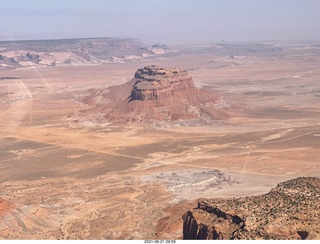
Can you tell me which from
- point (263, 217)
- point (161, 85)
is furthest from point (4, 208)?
point (161, 85)

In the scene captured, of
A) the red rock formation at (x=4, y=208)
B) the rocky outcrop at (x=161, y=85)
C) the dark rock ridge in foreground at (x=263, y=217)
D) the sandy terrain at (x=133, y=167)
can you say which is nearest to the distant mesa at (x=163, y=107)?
the rocky outcrop at (x=161, y=85)

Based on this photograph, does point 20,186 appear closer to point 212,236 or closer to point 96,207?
point 96,207

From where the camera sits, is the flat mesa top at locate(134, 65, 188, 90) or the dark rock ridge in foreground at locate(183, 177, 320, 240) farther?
the flat mesa top at locate(134, 65, 188, 90)

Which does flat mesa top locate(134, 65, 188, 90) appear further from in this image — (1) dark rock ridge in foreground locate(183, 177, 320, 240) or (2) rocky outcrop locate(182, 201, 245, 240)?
(1) dark rock ridge in foreground locate(183, 177, 320, 240)

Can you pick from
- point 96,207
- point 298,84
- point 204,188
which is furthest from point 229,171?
point 298,84

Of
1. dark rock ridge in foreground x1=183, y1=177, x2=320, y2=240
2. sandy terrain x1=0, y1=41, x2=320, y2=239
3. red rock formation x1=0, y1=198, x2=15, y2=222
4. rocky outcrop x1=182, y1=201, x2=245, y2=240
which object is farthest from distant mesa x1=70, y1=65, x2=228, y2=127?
rocky outcrop x1=182, y1=201, x2=245, y2=240

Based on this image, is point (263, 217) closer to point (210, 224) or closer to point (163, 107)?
point (210, 224)
